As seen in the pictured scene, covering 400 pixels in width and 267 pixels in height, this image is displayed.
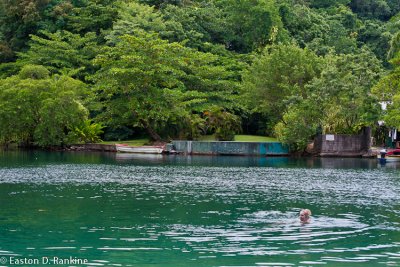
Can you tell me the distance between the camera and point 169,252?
1950 centimetres

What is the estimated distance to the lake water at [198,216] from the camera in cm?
1925

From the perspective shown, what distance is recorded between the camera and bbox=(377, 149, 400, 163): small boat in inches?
2128

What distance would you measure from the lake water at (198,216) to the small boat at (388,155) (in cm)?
753

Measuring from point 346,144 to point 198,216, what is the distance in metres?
37.7

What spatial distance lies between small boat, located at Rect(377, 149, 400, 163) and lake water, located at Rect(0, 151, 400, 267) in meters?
7.53

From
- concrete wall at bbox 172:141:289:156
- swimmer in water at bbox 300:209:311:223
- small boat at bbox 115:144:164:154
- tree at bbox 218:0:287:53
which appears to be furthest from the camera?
tree at bbox 218:0:287:53

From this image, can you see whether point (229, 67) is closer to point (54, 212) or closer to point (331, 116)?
point (331, 116)

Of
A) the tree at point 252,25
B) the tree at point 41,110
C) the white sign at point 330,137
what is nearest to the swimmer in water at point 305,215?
the white sign at point 330,137

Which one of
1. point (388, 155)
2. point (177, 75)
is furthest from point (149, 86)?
point (388, 155)

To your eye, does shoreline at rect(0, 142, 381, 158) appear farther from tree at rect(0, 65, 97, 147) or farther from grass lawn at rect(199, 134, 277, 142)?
grass lawn at rect(199, 134, 277, 142)

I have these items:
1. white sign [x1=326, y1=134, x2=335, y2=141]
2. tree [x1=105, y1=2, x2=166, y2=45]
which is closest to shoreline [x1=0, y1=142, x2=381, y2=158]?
white sign [x1=326, y1=134, x2=335, y2=141]

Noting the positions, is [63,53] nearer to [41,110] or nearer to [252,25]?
[41,110]

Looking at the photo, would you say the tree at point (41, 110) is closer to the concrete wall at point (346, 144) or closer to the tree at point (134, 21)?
the tree at point (134, 21)

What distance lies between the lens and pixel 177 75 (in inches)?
2685
